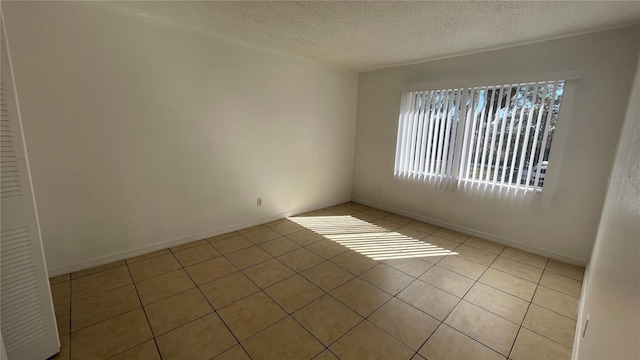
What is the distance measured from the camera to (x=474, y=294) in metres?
2.18

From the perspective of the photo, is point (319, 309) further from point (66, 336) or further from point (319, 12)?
point (319, 12)

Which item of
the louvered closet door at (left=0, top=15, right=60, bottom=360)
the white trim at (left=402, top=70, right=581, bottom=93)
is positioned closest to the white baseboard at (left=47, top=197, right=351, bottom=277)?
the louvered closet door at (left=0, top=15, right=60, bottom=360)

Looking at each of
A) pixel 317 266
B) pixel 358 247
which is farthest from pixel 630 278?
pixel 358 247

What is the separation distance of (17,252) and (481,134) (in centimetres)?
406

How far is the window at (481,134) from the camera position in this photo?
2711mm

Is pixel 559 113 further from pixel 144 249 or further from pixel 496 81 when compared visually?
pixel 144 249

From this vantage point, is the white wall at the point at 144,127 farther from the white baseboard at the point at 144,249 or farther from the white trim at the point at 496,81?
the white trim at the point at 496,81

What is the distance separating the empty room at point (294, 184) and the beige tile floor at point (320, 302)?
19 millimetres

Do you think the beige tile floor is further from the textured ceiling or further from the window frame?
the textured ceiling

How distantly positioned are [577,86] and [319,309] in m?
3.20

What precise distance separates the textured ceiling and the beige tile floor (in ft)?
7.55

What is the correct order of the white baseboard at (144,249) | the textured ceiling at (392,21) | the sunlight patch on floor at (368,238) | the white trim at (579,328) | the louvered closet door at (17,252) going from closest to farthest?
the louvered closet door at (17,252) → the white trim at (579,328) → the textured ceiling at (392,21) → the white baseboard at (144,249) → the sunlight patch on floor at (368,238)

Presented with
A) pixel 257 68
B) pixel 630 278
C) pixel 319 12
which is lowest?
pixel 630 278

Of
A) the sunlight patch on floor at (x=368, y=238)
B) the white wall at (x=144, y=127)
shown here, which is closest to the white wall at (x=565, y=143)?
the sunlight patch on floor at (x=368, y=238)
